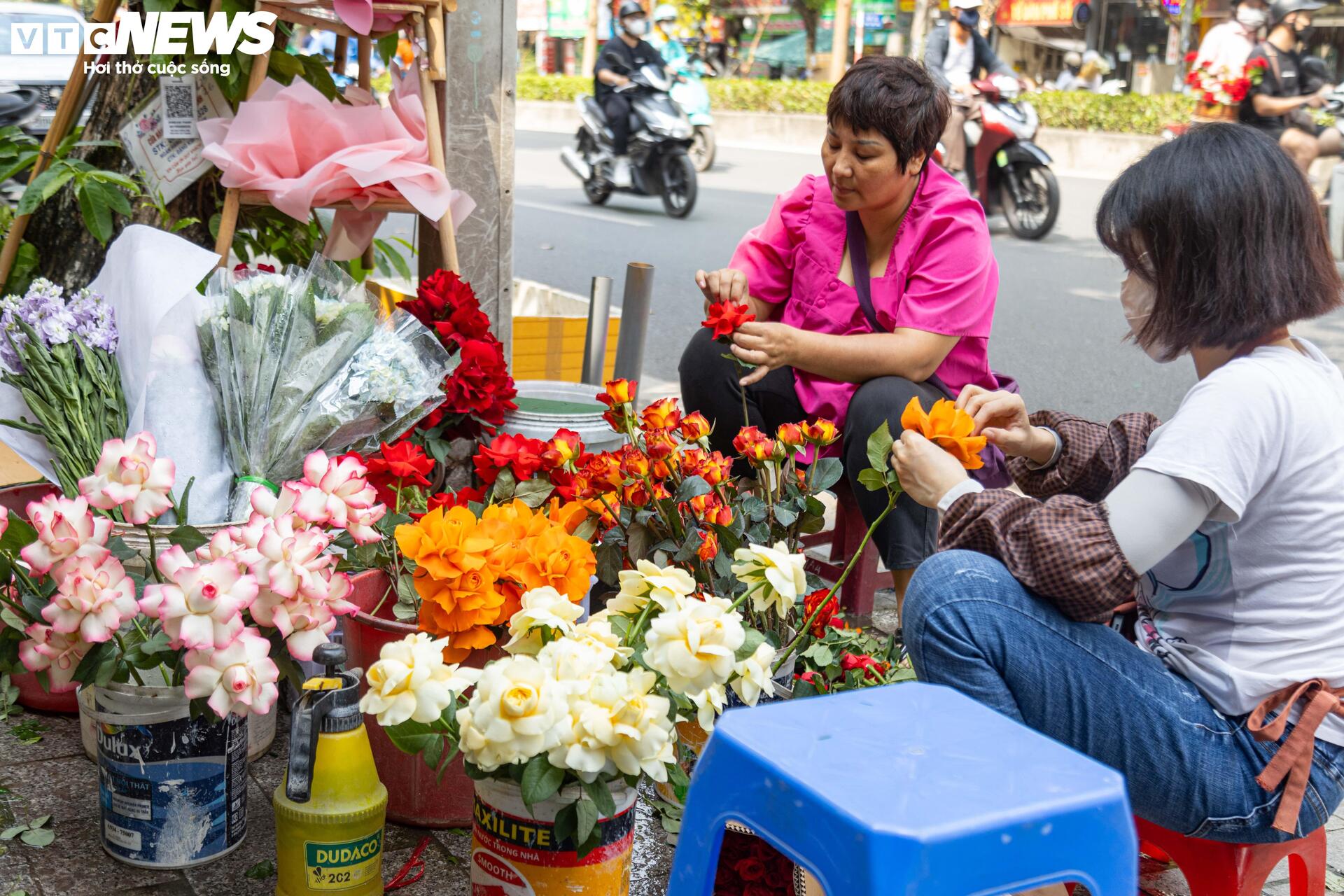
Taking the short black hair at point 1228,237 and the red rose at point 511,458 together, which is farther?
the red rose at point 511,458

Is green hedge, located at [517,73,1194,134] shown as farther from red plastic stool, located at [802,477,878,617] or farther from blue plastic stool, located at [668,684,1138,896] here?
blue plastic stool, located at [668,684,1138,896]

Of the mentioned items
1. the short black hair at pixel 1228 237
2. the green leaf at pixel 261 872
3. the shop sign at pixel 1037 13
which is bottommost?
the green leaf at pixel 261 872

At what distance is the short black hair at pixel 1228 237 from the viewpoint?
1.54 metres

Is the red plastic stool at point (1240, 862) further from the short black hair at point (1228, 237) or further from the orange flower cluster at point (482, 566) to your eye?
the orange flower cluster at point (482, 566)

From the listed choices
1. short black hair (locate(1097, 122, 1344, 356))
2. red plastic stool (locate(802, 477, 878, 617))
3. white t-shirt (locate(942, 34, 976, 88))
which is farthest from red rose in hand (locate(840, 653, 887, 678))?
white t-shirt (locate(942, 34, 976, 88))

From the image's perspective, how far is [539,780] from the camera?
1.35 m

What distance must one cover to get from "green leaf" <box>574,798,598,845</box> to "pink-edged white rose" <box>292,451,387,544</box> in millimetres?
508

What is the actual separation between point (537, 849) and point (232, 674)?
0.42 meters

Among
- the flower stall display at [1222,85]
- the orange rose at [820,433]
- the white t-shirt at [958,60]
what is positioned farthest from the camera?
the white t-shirt at [958,60]

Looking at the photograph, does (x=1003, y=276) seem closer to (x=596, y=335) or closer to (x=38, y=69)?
(x=596, y=335)

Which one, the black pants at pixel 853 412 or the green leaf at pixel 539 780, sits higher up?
the black pants at pixel 853 412

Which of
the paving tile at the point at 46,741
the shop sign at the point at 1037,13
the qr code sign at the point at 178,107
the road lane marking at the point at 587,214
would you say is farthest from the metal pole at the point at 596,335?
the shop sign at the point at 1037,13

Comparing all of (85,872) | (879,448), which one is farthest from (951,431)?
(85,872)

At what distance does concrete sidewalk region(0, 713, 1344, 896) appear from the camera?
5.59 feet
